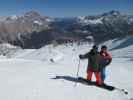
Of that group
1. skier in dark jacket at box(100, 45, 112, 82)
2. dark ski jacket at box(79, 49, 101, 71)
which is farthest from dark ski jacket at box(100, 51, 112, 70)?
dark ski jacket at box(79, 49, 101, 71)

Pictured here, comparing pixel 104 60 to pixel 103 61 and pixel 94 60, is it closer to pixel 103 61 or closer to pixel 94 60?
pixel 103 61

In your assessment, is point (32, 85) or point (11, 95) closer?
point (11, 95)

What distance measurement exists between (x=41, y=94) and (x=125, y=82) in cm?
557

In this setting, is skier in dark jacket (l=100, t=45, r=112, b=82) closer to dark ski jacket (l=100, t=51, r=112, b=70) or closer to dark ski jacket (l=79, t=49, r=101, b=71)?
dark ski jacket (l=100, t=51, r=112, b=70)

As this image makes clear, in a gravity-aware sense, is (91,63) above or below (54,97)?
above

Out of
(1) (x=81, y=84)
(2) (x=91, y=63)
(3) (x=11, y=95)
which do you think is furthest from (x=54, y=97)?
(2) (x=91, y=63)

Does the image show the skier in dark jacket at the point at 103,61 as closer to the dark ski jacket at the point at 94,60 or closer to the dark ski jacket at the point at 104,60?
the dark ski jacket at the point at 104,60

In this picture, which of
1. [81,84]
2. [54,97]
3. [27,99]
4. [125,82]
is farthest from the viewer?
[125,82]

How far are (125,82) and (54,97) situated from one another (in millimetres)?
5316

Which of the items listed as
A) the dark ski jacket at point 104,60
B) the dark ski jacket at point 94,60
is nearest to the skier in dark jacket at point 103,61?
the dark ski jacket at point 104,60

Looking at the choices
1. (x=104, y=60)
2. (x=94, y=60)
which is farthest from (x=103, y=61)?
(x=94, y=60)

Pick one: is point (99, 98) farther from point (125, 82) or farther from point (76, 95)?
point (125, 82)

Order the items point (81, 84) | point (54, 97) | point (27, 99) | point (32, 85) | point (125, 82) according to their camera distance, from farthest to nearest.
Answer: point (125, 82) < point (81, 84) < point (32, 85) < point (54, 97) < point (27, 99)

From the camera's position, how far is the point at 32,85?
1128 cm
